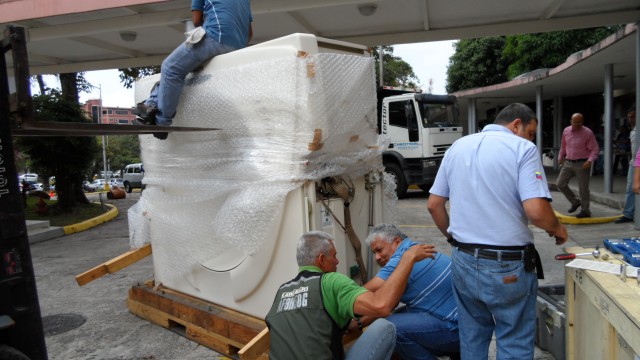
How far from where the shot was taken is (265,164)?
10.5ft

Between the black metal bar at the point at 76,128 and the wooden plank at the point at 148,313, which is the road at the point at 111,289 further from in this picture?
the black metal bar at the point at 76,128

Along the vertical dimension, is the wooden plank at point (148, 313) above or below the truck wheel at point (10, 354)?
below

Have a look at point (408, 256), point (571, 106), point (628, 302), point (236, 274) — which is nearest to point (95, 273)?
point (236, 274)

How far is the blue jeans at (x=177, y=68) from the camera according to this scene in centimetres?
349

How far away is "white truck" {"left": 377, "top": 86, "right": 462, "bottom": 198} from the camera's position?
11203mm

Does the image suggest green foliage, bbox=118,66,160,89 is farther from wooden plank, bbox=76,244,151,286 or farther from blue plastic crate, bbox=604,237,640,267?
blue plastic crate, bbox=604,237,640,267

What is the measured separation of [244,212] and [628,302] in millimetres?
2239

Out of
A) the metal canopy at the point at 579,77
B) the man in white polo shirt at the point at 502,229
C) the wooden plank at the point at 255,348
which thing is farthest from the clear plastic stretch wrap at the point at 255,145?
the metal canopy at the point at 579,77

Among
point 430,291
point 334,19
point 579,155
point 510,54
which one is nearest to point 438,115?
point 579,155

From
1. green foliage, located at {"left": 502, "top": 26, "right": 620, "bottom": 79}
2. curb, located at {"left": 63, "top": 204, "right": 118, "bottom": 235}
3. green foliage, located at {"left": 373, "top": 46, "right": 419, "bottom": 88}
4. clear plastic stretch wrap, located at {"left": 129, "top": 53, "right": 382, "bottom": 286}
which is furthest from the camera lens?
green foliage, located at {"left": 373, "top": 46, "right": 419, "bottom": 88}

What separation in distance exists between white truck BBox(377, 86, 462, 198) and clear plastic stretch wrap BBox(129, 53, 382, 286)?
7747mm

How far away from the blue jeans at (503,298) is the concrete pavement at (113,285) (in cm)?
113

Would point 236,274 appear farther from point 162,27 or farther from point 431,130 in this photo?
point 431,130

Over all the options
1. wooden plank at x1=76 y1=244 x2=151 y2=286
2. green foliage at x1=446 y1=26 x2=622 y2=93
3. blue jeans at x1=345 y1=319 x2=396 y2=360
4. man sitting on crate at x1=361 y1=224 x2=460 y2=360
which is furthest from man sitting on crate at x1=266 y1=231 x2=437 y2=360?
green foliage at x1=446 y1=26 x2=622 y2=93
